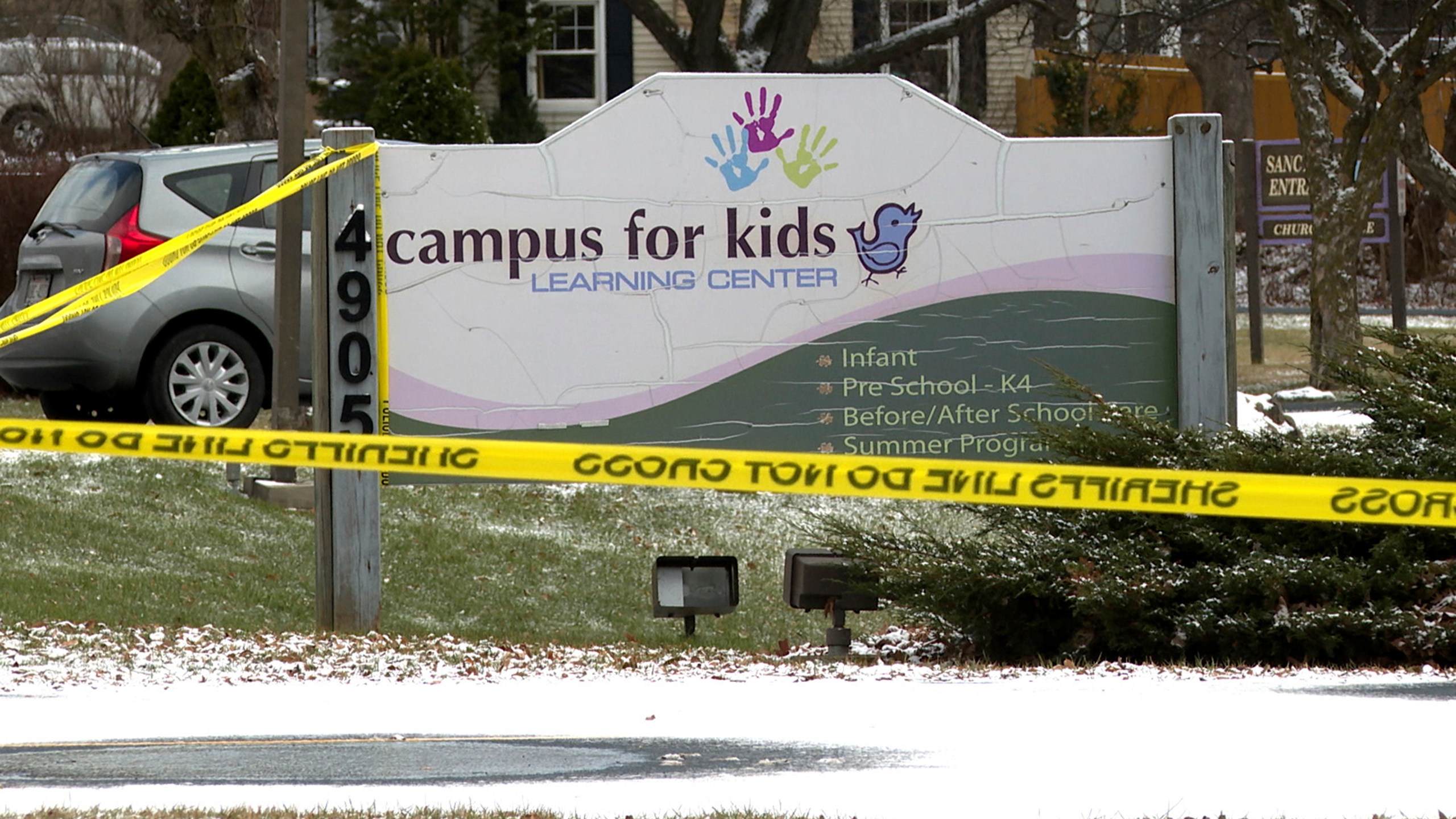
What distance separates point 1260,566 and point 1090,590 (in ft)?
1.89

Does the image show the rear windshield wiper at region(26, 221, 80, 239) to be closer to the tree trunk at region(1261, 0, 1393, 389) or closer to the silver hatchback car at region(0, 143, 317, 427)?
the silver hatchback car at region(0, 143, 317, 427)

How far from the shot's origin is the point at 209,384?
1146 cm

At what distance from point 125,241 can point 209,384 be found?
3.42 ft

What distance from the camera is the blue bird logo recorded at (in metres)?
7.85

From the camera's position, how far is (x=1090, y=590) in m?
6.45

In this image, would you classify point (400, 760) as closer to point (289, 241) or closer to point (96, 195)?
point (289, 241)

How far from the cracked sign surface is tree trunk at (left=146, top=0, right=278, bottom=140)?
10.6 metres

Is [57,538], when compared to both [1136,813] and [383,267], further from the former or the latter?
[1136,813]

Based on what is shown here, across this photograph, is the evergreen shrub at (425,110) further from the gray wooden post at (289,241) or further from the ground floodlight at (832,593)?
the ground floodlight at (832,593)

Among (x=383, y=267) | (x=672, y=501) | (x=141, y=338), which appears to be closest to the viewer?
(x=383, y=267)

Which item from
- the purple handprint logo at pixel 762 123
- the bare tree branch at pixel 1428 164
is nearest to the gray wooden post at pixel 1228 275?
the purple handprint logo at pixel 762 123

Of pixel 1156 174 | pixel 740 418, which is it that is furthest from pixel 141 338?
pixel 1156 174

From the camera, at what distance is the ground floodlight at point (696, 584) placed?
7887mm

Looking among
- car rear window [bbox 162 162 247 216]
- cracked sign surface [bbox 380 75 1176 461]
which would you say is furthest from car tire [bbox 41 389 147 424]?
cracked sign surface [bbox 380 75 1176 461]
